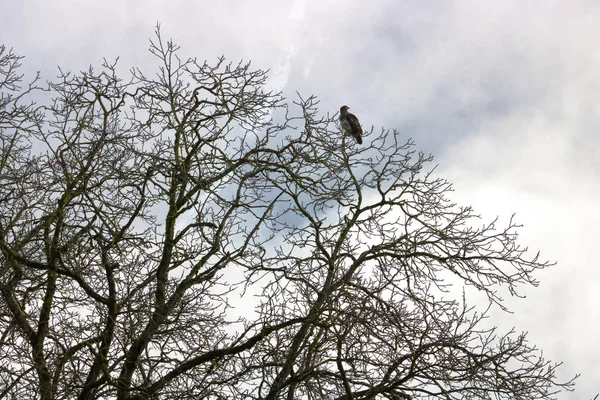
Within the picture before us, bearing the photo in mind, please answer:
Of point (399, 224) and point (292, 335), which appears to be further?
point (399, 224)

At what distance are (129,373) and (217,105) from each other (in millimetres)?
3709

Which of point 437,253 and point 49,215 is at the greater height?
point 49,215

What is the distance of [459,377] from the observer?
259 inches

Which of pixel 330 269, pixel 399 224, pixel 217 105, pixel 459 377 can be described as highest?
pixel 217 105

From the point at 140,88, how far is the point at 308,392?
Result: 4554 mm

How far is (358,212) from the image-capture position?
8648mm

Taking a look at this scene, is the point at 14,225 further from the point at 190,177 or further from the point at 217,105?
the point at 217,105

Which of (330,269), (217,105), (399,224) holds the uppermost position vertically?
(217,105)

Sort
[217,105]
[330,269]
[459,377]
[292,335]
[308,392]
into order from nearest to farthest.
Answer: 1. [459,377]
2. [308,392]
3. [292,335]
4. [330,269]
5. [217,105]

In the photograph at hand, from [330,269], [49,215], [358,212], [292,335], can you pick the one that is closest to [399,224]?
[358,212]

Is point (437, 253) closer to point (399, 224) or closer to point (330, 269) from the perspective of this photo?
point (399, 224)

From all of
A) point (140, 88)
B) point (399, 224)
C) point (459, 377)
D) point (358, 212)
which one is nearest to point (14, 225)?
point (140, 88)

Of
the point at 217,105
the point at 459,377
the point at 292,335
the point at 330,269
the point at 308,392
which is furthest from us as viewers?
the point at 217,105

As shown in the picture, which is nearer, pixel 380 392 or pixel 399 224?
pixel 380 392
